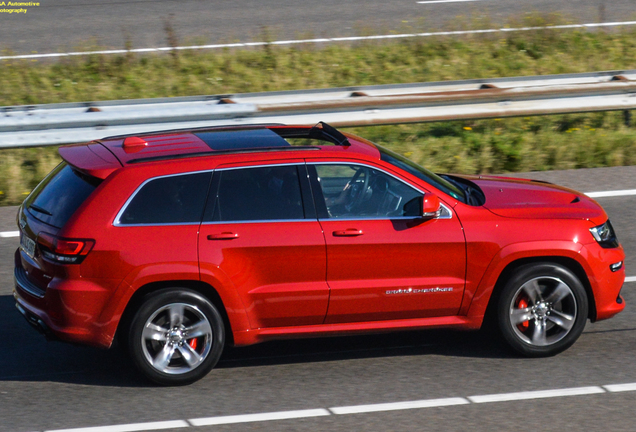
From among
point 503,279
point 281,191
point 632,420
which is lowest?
point 632,420

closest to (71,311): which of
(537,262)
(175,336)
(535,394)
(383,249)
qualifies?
(175,336)

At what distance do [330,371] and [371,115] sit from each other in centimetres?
565

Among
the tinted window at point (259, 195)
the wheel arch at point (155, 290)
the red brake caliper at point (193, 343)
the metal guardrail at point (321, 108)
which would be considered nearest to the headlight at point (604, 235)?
the tinted window at point (259, 195)

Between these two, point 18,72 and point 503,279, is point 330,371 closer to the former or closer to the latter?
point 503,279

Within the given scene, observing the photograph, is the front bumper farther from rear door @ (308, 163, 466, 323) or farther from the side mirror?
the side mirror

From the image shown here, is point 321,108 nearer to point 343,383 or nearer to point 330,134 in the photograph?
point 330,134

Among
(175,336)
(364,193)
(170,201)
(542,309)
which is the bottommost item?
(542,309)

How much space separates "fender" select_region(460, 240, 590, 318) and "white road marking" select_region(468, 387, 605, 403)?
2.30 ft

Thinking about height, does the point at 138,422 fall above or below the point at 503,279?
below

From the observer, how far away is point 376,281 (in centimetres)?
596

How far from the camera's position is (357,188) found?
6.14 metres

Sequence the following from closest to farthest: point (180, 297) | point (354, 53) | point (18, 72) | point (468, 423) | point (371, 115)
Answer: point (468, 423)
point (180, 297)
point (371, 115)
point (18, 72)
point (354, 53)

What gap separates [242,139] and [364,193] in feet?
3.25

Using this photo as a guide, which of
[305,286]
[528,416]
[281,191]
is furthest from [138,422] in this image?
[528,416]
